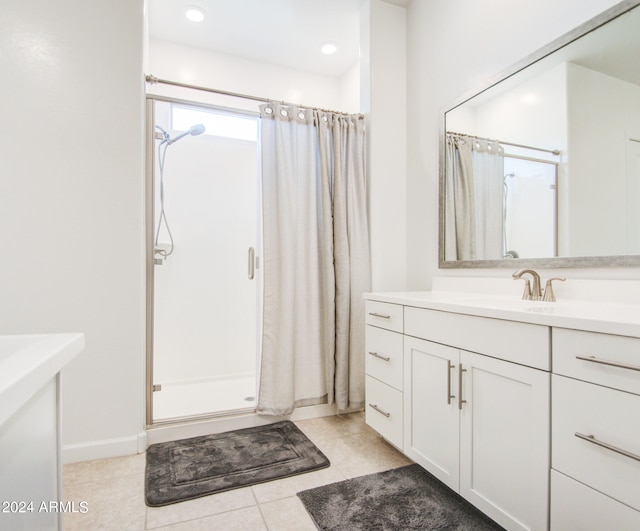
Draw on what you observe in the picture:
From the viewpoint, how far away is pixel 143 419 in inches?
76.4

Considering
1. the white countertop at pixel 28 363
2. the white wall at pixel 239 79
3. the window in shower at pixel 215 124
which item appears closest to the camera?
the white countertop at pixel 28 363

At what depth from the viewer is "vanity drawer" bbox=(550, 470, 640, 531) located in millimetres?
852

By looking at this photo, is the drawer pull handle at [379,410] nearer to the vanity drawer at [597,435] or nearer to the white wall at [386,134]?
the white wall at [386,134]

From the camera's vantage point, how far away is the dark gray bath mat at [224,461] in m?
1.55

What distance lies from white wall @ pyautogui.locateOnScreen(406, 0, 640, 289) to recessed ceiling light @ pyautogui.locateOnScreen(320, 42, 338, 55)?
2.12ft

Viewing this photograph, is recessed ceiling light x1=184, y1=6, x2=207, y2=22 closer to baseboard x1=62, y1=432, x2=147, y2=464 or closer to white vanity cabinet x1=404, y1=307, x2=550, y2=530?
white vanity cabinet x1=404, y1=307, x2=550, y2=530

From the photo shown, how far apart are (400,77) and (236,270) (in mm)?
2000

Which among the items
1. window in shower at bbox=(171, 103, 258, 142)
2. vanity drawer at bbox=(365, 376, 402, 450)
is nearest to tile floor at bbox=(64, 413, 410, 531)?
vanity drawer at bbox=(365, 376, 402, 450)

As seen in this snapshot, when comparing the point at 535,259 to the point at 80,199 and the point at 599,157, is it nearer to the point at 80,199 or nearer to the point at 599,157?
the point at 599,157

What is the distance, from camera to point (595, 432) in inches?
35.7

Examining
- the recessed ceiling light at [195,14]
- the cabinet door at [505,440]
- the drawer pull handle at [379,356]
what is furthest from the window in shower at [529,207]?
the recessed ceiling light at [195,14]

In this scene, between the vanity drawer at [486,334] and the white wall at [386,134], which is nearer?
the vanity drawer at [486,334]

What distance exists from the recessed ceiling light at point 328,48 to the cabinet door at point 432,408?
2.43m

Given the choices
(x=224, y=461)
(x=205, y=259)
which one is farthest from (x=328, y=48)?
(x=224, y=461)
